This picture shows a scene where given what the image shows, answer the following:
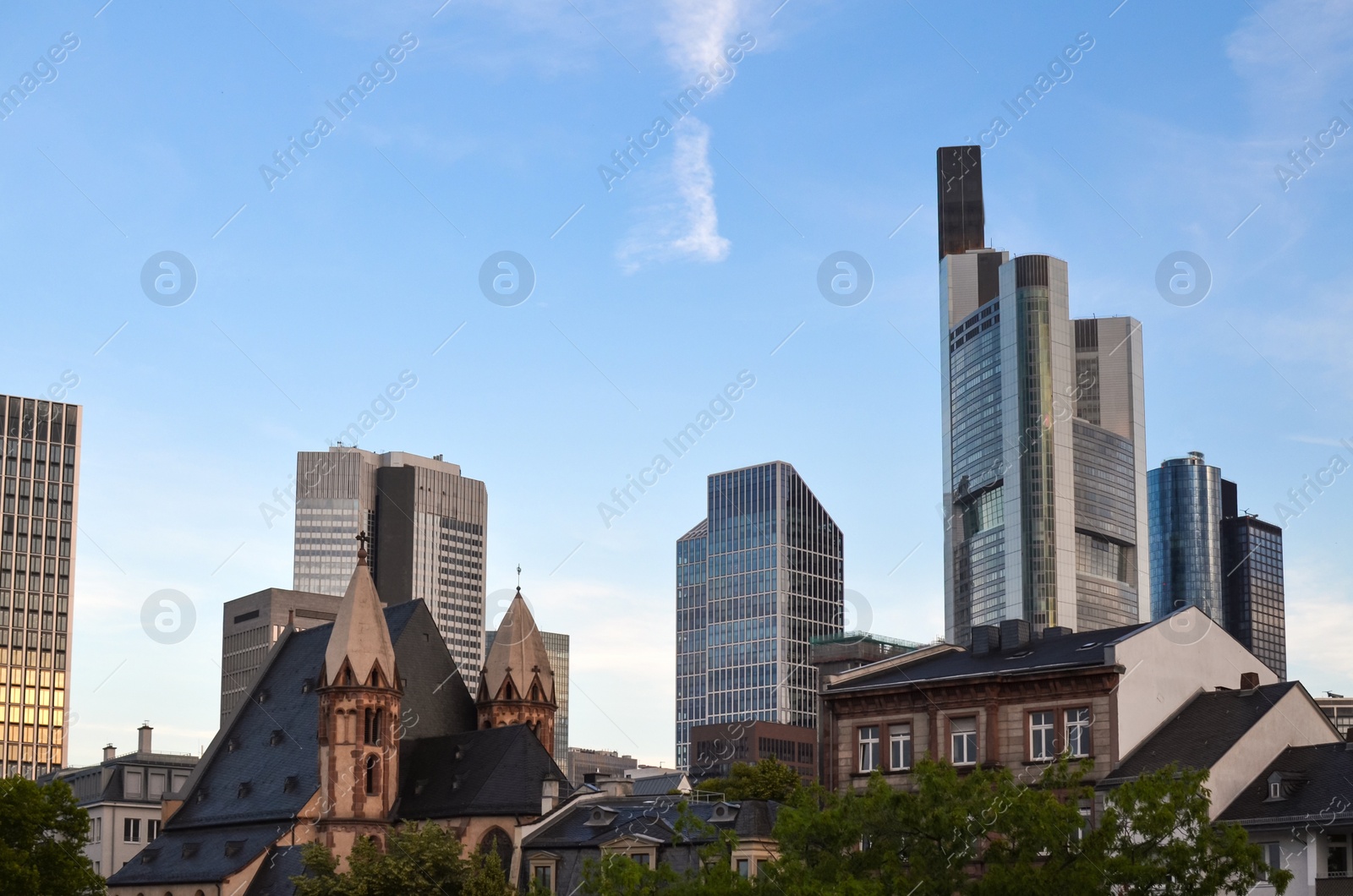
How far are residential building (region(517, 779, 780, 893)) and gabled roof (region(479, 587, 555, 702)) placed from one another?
51.1 feet

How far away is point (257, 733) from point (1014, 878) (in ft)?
226

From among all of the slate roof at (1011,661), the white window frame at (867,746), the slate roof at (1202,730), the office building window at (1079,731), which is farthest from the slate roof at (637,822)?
the slate roof at (1202,730)

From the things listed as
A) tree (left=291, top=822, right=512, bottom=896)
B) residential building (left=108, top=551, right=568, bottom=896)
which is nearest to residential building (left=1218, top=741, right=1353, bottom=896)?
tree (left=291, top=822, right=512, bottom=896)

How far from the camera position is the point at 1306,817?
5669cm

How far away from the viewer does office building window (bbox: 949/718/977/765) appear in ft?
213

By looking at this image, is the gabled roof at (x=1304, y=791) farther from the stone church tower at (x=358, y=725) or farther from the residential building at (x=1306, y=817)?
the stone church tower at (x=358, y=725)

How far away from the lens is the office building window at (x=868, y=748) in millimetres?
68062

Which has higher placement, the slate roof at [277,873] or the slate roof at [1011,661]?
the slate roof at [1011,661]

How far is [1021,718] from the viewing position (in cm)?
6391

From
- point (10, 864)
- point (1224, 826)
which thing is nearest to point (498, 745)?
point (10, 864)

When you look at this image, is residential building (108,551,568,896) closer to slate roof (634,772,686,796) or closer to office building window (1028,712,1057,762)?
office building window (1028,712,1057,762)

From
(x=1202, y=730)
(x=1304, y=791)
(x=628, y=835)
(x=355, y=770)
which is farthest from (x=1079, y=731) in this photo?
(x=355, y=770)

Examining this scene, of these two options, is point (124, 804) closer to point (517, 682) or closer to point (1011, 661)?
point (517, 682)

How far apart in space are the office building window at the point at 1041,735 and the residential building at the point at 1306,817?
624 centimetres
